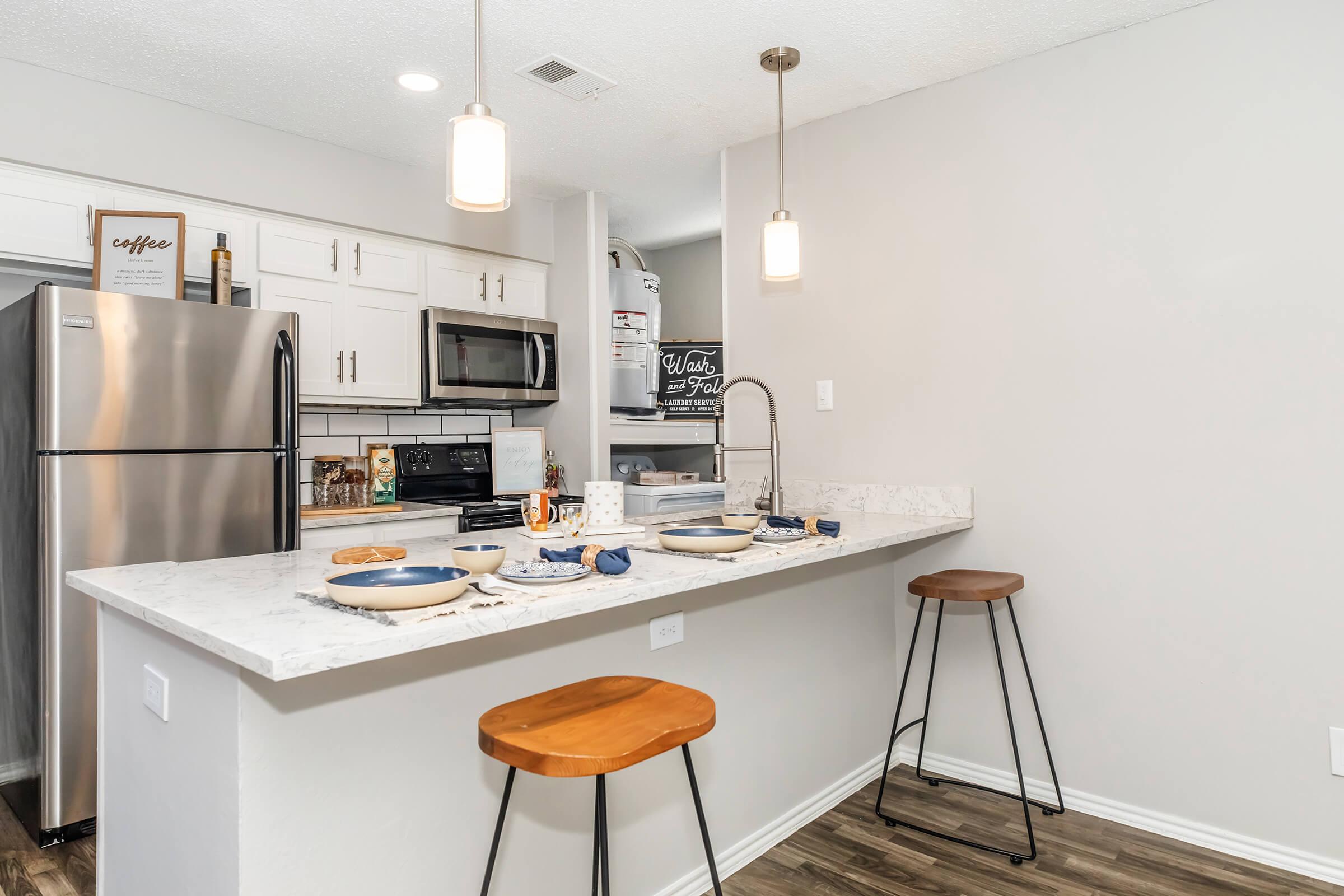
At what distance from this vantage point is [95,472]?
94.4 inches

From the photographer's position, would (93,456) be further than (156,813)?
Yes

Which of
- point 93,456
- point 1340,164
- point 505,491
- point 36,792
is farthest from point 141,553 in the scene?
point 1340,164

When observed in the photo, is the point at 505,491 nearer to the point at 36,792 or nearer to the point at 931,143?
the point at 36,792

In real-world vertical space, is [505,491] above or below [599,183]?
below

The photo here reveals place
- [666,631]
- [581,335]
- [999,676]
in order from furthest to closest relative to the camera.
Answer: [581,335]
[999,676]
[666,631]

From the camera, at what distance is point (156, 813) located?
1466 millimetres

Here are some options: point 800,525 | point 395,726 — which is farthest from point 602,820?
point 800,525

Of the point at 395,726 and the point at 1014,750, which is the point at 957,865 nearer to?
the point at 1014,750

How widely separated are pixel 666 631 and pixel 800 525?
0.50 meters

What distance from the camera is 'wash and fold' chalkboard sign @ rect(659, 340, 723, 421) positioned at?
4.63m

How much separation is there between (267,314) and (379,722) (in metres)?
1.83

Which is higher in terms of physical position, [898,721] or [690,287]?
[690,287]

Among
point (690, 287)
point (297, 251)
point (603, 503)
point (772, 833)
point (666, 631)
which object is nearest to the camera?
point (666, 631)

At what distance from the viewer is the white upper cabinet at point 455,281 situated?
3.72m
